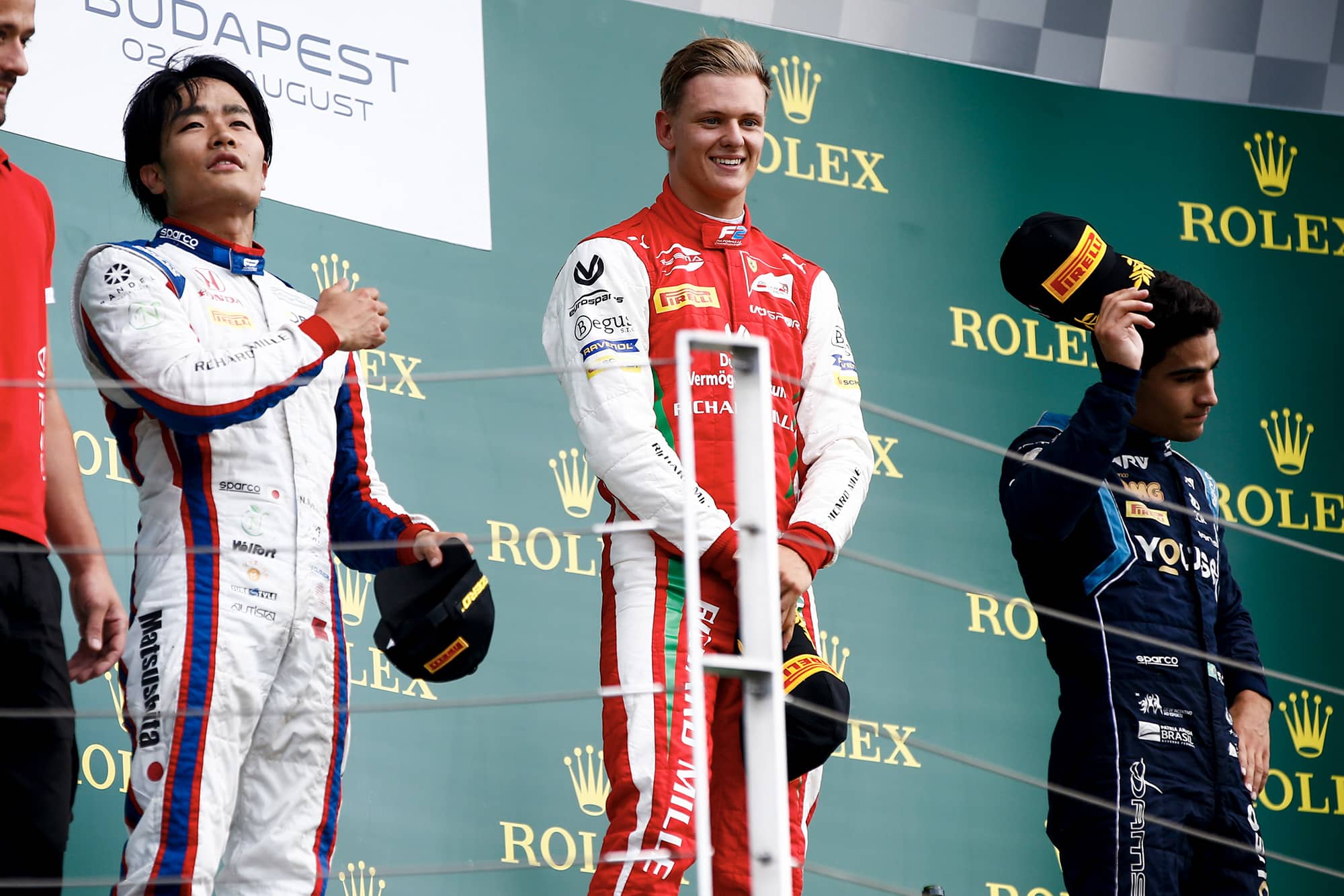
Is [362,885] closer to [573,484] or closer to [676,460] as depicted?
[573,484]

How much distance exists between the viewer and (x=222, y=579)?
6.54ft

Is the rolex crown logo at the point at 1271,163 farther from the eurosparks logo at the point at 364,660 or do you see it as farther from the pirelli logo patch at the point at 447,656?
the pirelli logo patch at the point at 447,656

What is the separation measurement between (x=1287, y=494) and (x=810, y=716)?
1.96 metres

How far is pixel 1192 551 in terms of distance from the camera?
2.37 m

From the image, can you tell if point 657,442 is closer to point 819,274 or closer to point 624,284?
point 624,284

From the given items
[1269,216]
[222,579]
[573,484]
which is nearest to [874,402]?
[573,484]

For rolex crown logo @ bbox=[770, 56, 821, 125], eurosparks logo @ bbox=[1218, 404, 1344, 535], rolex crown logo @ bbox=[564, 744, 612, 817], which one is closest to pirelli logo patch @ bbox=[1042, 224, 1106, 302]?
rolex crown logo @ bbox=[564, 744, 612, 817]

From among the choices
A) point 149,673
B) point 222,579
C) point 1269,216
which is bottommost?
point 149,673

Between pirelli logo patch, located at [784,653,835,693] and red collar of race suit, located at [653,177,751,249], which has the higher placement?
red collar of race suit, located at [653,177,751,249]

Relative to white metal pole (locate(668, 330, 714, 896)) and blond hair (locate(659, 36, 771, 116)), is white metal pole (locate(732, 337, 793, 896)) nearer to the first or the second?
white metal pole (locate(668, 330, 714, 896))

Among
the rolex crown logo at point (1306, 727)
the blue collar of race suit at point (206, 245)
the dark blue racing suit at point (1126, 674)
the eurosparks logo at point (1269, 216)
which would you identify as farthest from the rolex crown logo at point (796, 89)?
the blue collar of race suit at point (206, 245)

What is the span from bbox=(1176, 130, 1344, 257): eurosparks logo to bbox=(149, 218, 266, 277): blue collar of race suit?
84.6 inches

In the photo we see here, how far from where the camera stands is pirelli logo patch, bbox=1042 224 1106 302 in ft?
7.78

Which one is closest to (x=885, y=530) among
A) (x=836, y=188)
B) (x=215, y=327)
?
(x=836, y=188)
